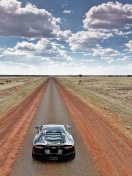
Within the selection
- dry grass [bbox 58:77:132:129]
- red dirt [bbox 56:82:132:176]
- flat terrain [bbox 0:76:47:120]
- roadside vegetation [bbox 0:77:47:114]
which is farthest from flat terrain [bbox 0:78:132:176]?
roadside vegetation [bbox 0:77:47:114]

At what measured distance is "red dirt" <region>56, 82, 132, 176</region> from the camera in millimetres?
8648

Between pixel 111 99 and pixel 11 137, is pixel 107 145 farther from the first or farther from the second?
pixel 111 99

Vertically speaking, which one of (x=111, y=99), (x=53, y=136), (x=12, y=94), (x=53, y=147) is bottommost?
(x=12, y=94)

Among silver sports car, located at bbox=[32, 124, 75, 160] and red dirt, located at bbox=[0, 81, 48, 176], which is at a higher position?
silver sports car, located at bbox=[32, 124, 75, 160]

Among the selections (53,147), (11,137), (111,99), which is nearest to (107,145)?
(53,147)

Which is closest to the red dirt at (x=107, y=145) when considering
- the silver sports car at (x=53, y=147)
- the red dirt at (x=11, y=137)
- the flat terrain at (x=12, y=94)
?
the silver sports car at (x=53, y=147)

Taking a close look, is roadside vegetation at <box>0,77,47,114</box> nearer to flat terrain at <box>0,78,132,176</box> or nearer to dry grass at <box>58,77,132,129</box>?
flat terrain at <box>0,78,132,176</box>

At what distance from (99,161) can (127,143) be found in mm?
3122

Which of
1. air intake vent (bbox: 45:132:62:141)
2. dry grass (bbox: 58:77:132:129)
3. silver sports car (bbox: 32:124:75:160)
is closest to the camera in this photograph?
silver sports car (bbox: 32:124:75:160)

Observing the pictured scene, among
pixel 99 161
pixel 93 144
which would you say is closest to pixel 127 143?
pixel 93 144

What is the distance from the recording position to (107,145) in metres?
11.4

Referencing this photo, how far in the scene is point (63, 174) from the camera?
8031mm

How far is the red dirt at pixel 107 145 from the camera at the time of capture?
8.65 meters

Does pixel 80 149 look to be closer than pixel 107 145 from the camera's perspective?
Yes
